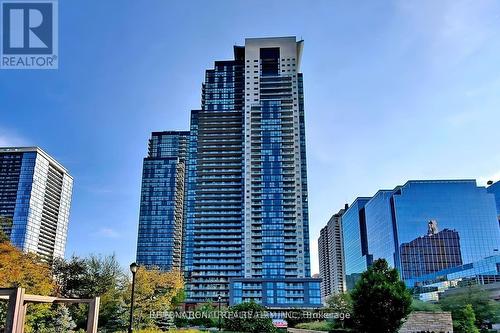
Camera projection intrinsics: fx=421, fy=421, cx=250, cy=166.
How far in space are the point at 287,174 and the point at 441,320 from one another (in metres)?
78.8

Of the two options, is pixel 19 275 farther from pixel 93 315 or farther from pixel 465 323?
pixel 465 323

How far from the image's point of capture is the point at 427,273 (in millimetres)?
116312

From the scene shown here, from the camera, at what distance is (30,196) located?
472 feet

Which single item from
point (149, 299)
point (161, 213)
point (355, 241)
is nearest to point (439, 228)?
point (355, 241)

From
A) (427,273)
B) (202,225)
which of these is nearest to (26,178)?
(202,225)

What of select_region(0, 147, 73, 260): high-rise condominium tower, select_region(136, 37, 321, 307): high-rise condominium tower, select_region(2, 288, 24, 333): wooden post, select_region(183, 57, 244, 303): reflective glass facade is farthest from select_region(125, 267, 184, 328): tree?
select_region(0, 147, 73, 260): high-rise condominium tower

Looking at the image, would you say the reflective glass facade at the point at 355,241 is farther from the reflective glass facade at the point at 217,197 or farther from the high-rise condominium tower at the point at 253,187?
the reflective glass facade at the point at 217,197

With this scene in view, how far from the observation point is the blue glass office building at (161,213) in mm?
148625

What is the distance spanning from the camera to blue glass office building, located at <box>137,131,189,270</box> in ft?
488

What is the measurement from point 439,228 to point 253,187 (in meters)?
53.7

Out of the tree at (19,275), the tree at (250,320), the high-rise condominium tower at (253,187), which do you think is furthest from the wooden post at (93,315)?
the high-rise condominium tower at (253,187)

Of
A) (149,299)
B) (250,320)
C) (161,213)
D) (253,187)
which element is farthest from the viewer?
(161,213)

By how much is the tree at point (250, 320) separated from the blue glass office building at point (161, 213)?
113 meters

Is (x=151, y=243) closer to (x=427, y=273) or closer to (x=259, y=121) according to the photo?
(x=259, y=121)
